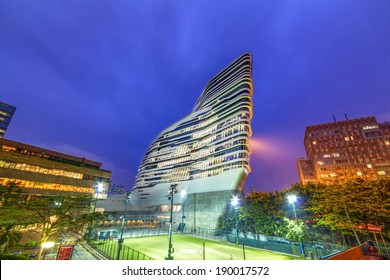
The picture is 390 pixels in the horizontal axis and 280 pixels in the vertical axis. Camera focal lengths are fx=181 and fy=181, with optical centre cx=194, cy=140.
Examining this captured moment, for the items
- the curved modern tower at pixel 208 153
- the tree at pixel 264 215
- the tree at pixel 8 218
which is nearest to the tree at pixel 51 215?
the tree at pixel 8 218

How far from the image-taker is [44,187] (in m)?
39.2

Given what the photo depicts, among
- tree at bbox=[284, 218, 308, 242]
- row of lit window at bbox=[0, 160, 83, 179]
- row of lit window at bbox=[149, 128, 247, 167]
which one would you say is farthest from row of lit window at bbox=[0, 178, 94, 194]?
tree at bbox=[284, 218, 308, 242]

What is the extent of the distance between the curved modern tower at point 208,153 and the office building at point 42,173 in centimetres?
2736

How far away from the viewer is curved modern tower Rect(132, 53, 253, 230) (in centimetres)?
5016

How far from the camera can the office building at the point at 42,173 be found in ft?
117

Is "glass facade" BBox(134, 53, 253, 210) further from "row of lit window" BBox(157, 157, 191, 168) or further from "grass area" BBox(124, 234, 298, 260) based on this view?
"grass area" BBox(124, 234, 298, 260)

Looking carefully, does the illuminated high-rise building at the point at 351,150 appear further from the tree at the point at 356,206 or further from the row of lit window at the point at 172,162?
the tree at the point at 356,206

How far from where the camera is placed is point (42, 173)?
130ft

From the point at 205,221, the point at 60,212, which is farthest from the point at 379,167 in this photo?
the point at 60,212

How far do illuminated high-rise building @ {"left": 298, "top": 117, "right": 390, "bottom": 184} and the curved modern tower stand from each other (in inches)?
2331

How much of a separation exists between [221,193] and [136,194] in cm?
4872

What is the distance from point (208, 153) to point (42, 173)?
42.9 meters

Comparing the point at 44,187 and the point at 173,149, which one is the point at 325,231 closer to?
the point at 44,187

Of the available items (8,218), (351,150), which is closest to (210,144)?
(8,218)
